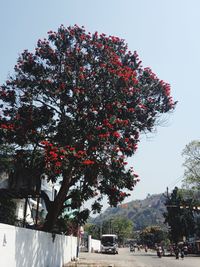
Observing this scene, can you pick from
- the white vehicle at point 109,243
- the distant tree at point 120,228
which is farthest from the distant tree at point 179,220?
the distant tree at point 120,228

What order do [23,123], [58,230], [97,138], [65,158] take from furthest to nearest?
1. [58,230]
2. [23,123]
3. [97,138]
4. [65,158]

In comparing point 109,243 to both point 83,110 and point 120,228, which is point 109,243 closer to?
point 83,110

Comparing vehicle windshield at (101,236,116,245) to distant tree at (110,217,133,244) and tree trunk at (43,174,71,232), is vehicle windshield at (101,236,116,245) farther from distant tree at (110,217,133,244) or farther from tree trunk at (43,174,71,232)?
distant tree at (110,217,133,244)

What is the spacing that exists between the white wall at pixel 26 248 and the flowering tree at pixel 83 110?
180 centimetres

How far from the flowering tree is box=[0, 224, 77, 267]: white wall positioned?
1.80m

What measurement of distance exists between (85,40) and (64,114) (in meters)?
4.36

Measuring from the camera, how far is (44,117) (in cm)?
1772

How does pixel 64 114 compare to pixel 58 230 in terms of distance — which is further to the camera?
pixel 58 230

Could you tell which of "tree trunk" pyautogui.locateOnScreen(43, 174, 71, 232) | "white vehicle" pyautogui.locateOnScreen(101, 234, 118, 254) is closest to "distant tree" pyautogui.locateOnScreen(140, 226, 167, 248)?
"white vehicle" pyautogui.locateOnScreen(101, 234, 118, 254)

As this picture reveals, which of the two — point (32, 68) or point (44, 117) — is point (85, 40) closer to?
point (32, 68)

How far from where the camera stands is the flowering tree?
54.0 ft

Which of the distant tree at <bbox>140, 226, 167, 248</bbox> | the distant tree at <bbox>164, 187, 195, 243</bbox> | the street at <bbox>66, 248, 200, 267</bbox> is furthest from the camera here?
the distant tree at <bbox>140, 226, 167, 248</bbox>

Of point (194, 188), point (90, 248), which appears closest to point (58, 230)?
point (194, 188)

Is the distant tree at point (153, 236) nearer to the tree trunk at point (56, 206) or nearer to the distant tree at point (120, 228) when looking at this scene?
the distant tree at point (120, 228)
